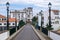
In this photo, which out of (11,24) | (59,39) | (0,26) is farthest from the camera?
(11,24)

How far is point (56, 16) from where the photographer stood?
122 meters

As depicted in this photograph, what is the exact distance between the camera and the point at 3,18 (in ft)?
402

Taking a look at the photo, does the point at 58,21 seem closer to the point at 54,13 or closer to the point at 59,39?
the point at 54,13

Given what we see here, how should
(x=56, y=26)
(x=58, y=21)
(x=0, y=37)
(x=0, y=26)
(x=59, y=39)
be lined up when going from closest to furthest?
(x=59, y=39)
(x=0, y=37)
(x=56, y=26)
(x=58, y=21)
(x=0, y=26)

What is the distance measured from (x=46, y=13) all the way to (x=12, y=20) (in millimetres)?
18094

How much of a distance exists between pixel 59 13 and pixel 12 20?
84.1 feet

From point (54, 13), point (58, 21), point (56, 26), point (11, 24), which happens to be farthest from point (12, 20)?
point (56, 26)

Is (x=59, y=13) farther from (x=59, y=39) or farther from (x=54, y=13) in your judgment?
(x=59, y=39)

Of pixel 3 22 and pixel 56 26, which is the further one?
pixel 3 22

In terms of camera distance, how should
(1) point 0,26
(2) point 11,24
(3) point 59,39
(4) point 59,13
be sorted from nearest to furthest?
(3) point 59,39
(1) point 0,26
(2) point 11,24
(4) point 59,13

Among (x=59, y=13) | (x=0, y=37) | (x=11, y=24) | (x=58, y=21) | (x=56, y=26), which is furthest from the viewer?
(x=59, y=13)

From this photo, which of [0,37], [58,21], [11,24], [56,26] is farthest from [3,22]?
[0,37]

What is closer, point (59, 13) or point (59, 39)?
point (59, 39)

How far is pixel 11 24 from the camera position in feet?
384
